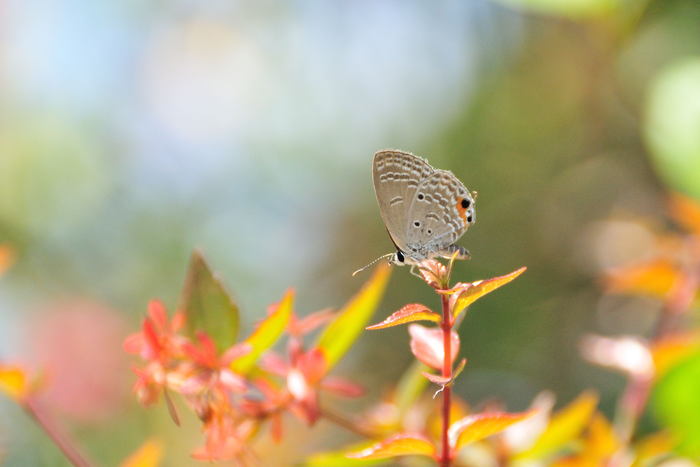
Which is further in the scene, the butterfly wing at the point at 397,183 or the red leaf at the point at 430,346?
the butterfly wing at the point at 397,183

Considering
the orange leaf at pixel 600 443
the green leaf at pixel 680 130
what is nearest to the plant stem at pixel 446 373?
the orange leaf at pixel 600 443

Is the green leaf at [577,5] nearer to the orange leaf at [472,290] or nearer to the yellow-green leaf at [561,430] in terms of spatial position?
the yellow-green leaf at [561,430]

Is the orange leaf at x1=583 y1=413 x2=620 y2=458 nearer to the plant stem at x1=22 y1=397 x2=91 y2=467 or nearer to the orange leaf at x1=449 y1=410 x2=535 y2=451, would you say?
the orange leaf at x1=449 y1=410 x2=535 y2=451

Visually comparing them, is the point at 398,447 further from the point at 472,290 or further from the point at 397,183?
the point at 397,183

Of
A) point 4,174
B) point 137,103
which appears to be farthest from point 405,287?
point 4,174

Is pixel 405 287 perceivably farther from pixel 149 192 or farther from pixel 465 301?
pixel 465 301

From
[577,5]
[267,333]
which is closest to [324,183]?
[577,5]
